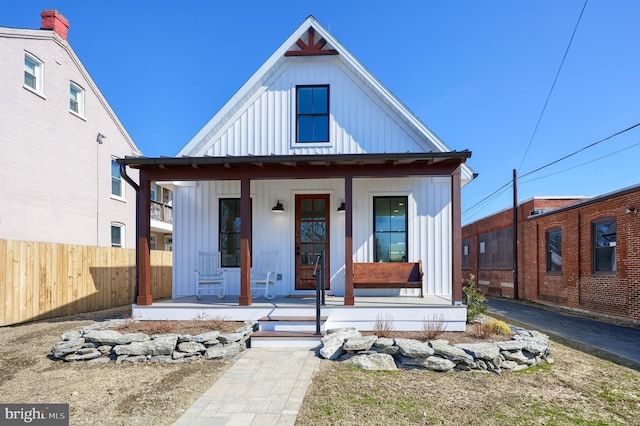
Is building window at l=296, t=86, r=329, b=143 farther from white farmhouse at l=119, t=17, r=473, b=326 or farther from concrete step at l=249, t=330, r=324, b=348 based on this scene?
concrete step at l=249, t=330, r=324, b=348

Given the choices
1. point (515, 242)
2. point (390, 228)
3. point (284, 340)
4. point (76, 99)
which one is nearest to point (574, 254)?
point (515, 242)

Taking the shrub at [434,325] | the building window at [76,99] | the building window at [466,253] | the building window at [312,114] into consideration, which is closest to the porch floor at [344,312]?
the shrub at [434,325]

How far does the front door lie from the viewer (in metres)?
9.21

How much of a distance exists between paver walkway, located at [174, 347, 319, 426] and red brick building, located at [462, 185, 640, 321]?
946 centimetres

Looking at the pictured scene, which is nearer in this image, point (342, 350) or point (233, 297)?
point (342, 350)

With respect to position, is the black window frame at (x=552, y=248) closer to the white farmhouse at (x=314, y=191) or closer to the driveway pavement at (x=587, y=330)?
the driveway pavement at (x=587, y=330)

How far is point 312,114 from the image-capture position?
9.54m

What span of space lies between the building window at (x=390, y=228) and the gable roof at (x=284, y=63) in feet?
5.52

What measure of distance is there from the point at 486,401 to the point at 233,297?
19.7ft

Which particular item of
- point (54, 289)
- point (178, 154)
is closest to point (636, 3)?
point (178, 154)

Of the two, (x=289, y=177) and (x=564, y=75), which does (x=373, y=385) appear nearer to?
(x=289, y=177)

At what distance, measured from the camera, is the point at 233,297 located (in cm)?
877

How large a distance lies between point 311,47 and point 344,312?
21.7 ft

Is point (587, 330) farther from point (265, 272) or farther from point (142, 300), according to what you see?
point (142, 300)
